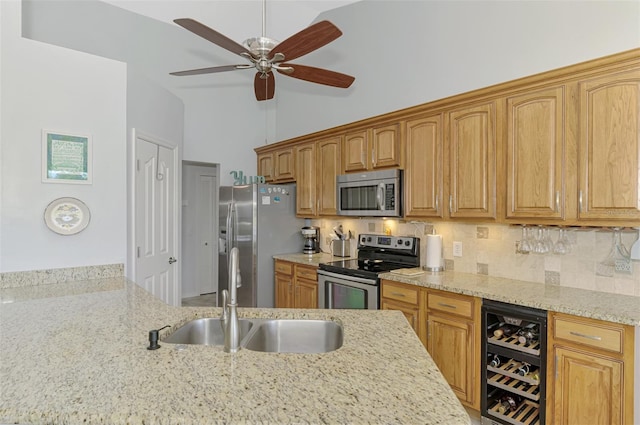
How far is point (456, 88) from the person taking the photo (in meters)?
3.21

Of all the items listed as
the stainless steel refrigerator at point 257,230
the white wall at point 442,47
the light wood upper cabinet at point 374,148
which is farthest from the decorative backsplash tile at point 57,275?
the white wall at point 442,47

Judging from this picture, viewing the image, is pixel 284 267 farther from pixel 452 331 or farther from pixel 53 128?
pixel 53 128

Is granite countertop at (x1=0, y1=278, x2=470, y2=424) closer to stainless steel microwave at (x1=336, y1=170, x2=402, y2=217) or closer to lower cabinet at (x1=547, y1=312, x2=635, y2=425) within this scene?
lower cabinet at (x1=547, y1=312, x2=635, y2=425)

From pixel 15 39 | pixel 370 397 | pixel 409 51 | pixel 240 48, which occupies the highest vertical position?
pixel 409 51

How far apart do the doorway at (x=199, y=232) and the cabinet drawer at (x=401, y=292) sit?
11.3 feet

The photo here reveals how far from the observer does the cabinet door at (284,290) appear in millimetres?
4145

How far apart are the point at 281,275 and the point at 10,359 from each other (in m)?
3.10

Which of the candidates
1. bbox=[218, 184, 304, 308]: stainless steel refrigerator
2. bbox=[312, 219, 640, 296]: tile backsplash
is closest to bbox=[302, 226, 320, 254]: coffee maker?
bbox=[218, 184, 304, 308]: stainless steel refrigerator

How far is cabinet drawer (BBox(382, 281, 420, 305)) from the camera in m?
2.81

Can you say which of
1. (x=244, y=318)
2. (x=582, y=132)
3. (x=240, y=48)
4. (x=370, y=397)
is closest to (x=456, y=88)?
(x=582, y=132)

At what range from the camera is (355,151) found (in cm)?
371

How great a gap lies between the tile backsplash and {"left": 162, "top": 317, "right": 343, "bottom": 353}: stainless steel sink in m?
1.85

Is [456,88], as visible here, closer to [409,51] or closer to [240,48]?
[409,51]

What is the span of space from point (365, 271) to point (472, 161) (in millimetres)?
1282
